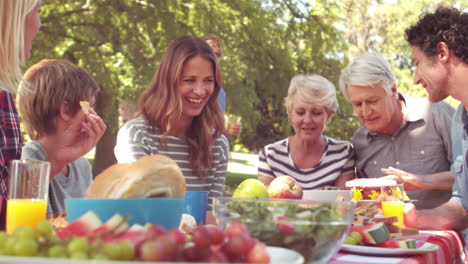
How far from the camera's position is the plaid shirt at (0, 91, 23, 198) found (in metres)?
2.36

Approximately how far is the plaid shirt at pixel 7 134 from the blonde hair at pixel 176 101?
0.98 metres

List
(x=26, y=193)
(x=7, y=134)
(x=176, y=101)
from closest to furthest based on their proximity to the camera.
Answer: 1. (x=26, y=193)
2. (x=7, y=134)
3. (x=176, y=101)

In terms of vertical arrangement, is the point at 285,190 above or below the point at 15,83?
below

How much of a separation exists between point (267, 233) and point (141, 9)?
312 inches

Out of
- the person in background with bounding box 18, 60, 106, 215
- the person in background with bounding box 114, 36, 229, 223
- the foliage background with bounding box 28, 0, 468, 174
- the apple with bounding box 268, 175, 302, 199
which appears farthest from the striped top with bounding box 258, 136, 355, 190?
the foliage background with bounding box 28, 0, 468, 174

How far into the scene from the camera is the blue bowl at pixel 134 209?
1.25 m

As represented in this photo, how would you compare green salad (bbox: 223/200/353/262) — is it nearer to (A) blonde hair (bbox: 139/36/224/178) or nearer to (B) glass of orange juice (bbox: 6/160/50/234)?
(B) glass of orange juice (bbox: 6/160/50/234)

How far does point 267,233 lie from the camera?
4.24 ft

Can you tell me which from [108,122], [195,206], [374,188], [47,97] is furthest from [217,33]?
[195,206]

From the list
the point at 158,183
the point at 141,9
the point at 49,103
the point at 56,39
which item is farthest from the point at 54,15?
the point at 158,183

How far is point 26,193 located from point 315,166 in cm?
268

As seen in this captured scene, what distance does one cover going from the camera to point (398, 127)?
3.80m

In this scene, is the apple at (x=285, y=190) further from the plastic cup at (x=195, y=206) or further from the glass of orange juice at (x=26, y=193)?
the glass of orange juice at (x=26, y=193)

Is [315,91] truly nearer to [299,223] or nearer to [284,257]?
[299,223]
